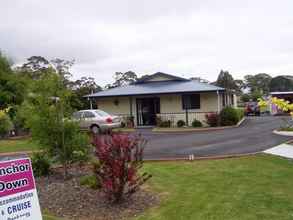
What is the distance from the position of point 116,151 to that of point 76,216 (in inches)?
53.4

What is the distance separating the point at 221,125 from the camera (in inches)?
1054

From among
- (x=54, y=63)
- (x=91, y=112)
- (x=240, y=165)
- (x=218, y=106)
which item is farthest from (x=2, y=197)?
(x=218, y=106)

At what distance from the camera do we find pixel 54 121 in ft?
31.8

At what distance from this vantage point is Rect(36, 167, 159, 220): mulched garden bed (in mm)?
6930

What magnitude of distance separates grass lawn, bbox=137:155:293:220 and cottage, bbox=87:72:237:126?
1715 cm

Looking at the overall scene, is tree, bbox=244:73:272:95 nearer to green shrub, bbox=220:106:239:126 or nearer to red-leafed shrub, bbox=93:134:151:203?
green shrub, bbox=220:106:239:126

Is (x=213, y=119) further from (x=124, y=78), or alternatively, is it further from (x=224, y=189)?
(x=124, y=78)

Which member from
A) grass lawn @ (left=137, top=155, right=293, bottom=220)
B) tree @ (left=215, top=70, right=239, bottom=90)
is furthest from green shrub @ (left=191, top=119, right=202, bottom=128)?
tree @ (left=215, top=70, right=239, bottom=90)

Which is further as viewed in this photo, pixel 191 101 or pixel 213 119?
pixel 191 101

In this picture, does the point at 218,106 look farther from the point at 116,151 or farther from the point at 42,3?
the point at 116,151

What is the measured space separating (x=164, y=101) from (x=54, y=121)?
2060 cm

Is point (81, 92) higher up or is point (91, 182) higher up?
point (81, 92)

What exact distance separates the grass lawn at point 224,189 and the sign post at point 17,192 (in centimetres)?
268

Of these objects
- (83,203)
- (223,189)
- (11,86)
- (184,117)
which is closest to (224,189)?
(223,189)
